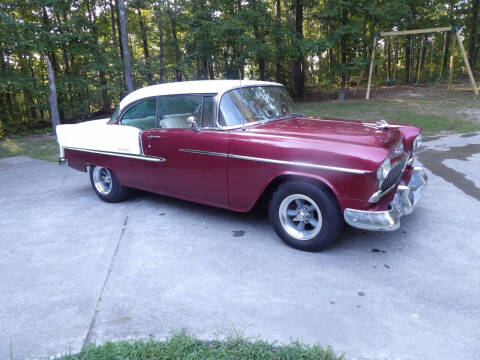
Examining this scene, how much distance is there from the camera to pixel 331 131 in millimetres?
3605

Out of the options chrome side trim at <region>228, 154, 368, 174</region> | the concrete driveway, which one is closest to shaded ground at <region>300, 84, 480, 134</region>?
the concrete driveway

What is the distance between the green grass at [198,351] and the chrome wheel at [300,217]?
139 centimetres

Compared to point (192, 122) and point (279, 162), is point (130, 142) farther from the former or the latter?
point (279, 162)

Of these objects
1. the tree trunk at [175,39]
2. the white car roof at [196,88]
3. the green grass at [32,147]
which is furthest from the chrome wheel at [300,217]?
the tree trunk at [175,39]

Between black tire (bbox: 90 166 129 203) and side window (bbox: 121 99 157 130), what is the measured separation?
2.70 ft

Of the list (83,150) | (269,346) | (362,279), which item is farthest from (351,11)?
(269,346)

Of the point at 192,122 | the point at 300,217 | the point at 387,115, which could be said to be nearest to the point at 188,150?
the point at 192,122

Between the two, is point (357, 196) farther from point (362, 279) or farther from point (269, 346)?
point (269, 346)

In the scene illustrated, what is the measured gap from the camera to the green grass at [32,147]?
395 inches

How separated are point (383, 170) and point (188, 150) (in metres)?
2.14

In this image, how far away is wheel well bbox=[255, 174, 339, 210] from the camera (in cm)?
332

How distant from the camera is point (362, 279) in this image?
300 cm

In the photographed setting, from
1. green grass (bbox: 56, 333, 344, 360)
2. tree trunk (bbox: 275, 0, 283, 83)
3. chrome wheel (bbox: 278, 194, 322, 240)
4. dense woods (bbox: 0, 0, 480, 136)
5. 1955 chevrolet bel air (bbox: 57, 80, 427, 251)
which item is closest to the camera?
green grass (bbox: 56, 333, 344, 360)

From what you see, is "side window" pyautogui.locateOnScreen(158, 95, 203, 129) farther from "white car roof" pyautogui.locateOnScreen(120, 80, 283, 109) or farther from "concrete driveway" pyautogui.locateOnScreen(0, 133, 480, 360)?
"concrete driveway" pyautogui.locateOnScreen(0, 133, 480, 360)
